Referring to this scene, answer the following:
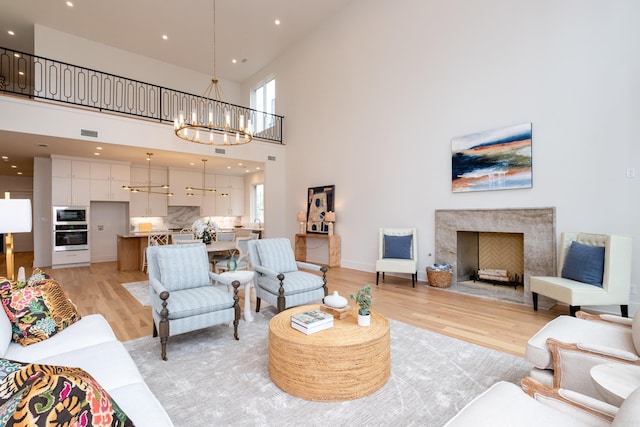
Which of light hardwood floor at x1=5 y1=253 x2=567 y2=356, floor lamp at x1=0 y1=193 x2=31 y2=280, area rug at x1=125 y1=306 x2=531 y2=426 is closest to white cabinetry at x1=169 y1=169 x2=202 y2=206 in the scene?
light hardwood floor at x1=5 y1=253 x2=567 y2=356

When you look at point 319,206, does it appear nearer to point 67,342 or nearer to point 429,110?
point 429,110

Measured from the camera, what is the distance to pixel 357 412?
2.03 meters

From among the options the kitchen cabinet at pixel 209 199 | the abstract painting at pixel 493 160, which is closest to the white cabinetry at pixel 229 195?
the kitchen cabinet at pixel 209 199

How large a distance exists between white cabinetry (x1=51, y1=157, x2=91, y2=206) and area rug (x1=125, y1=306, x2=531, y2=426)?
6642 mm

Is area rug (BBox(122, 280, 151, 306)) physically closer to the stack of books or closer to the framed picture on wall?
the stack of books

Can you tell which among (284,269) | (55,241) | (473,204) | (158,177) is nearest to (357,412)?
(284,269)

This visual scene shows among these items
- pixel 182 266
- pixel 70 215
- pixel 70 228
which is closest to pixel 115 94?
pixel 70 215

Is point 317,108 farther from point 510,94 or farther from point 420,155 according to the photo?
point 510,94

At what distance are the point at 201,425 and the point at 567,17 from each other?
6057mm

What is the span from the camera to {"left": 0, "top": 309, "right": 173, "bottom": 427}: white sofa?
4.51ft

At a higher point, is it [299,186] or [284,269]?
[299,186]

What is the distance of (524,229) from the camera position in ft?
14.9

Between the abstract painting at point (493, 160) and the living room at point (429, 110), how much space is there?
13 cm

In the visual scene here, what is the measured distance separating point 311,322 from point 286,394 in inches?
20.2
